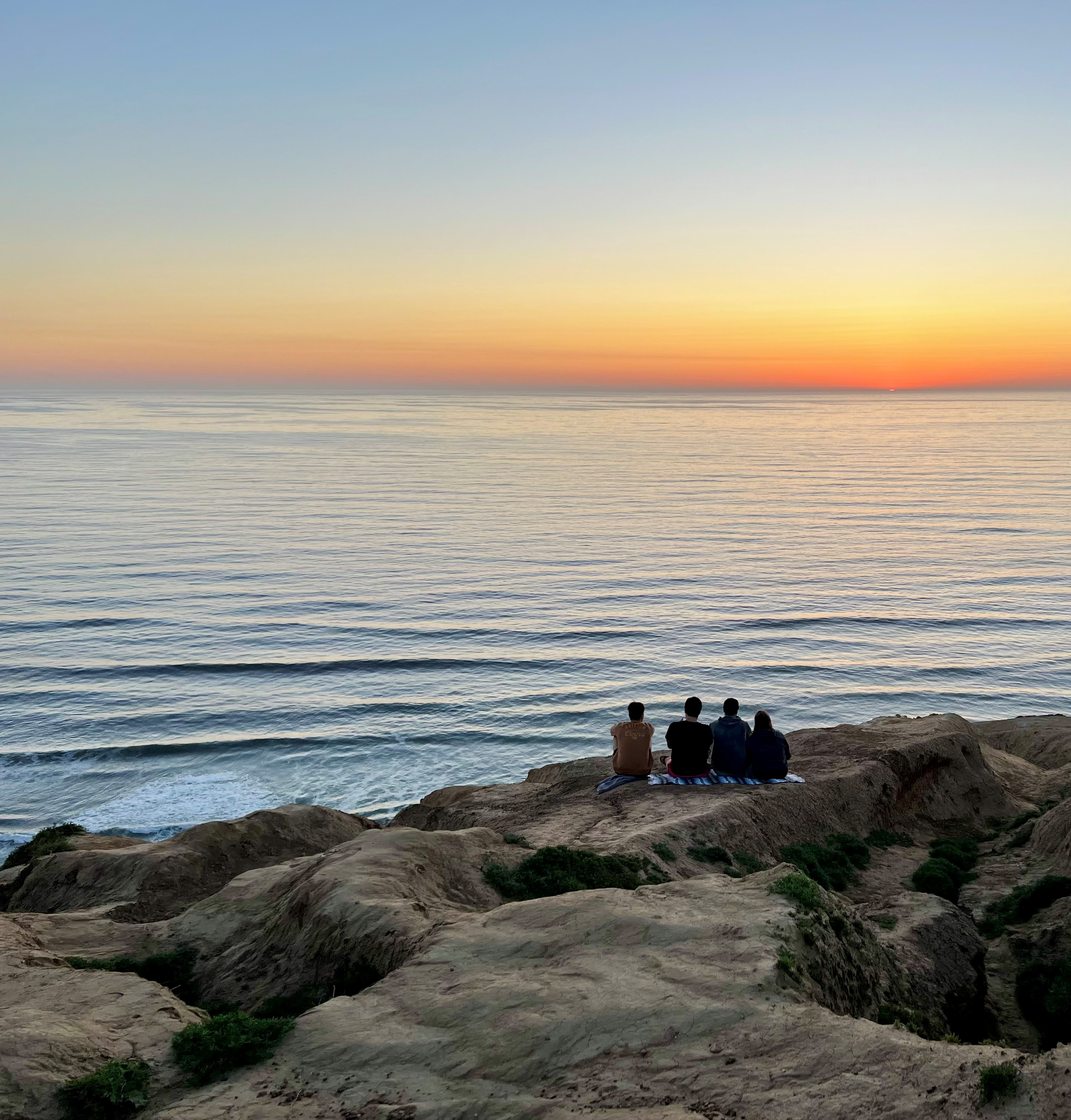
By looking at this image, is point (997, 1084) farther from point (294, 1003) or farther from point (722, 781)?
point (722, 781)

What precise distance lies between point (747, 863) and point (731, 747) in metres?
3.56

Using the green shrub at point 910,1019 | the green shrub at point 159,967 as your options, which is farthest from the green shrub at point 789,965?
the green shrub at point 159,967

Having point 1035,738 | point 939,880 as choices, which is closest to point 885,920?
point 939,880

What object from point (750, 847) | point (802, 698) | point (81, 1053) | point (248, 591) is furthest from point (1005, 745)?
point (248, 591)

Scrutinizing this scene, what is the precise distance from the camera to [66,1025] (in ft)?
37.9

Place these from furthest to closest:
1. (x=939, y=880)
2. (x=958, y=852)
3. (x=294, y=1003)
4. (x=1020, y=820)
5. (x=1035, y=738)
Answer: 1. (x=1035, y=738)
2. (x=1020, y=820)
3. (x=958, y=852)
4. (x=939, y=880)
5. (x=294, y=1003)

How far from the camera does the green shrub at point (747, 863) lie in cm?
1936

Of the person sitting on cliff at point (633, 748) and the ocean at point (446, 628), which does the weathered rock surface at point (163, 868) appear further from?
the person sitting on cliff at point (633, 748)

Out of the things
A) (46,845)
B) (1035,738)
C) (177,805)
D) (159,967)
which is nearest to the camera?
(159,967)

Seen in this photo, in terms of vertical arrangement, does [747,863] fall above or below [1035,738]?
above

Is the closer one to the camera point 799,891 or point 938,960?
point 799,891

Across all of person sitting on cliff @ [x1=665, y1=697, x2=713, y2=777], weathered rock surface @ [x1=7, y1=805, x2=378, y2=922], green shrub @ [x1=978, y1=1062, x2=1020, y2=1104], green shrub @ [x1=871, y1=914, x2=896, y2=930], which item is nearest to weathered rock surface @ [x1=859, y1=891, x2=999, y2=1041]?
green shrub @ [x1=871, y1=914, x2=896, y2=930]

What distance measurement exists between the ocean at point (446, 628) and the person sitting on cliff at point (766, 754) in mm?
13836

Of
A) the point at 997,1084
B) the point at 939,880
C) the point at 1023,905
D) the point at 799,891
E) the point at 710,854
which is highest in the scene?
the point at 997,1084
